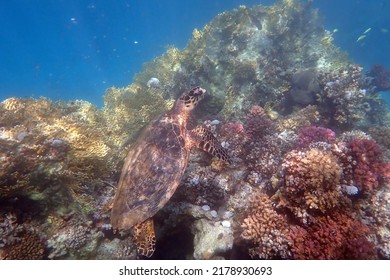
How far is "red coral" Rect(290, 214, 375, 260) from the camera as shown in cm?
356

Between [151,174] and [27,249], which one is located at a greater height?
[151,174]

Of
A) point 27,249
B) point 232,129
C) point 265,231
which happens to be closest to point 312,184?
point 265,231

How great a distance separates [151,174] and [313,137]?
178 inches

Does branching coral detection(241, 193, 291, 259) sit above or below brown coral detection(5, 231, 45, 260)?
above

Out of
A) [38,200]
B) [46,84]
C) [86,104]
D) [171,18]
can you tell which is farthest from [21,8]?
[38,200]

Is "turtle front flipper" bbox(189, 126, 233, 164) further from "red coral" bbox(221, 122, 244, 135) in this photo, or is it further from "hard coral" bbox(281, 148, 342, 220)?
"red coral" bbox(221, 122, 244, 135)

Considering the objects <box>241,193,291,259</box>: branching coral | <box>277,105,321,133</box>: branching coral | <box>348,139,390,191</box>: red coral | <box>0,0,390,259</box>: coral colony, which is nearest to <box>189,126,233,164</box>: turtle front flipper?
<box>0,0,390,259</box>: coral colony

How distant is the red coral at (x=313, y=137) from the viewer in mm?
6208

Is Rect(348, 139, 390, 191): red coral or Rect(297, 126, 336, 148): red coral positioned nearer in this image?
Rect(348, 139, 390, 191): red coral

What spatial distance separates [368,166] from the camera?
15.6 ft

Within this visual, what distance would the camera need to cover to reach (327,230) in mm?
3779

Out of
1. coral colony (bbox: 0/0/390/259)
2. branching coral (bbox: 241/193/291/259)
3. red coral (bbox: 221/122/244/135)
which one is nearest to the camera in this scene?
branching coral (bbox: 241/193/291/259)

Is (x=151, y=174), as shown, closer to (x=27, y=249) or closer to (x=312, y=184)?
(x=27, y=249)

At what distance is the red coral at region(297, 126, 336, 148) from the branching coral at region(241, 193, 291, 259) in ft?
8.23
